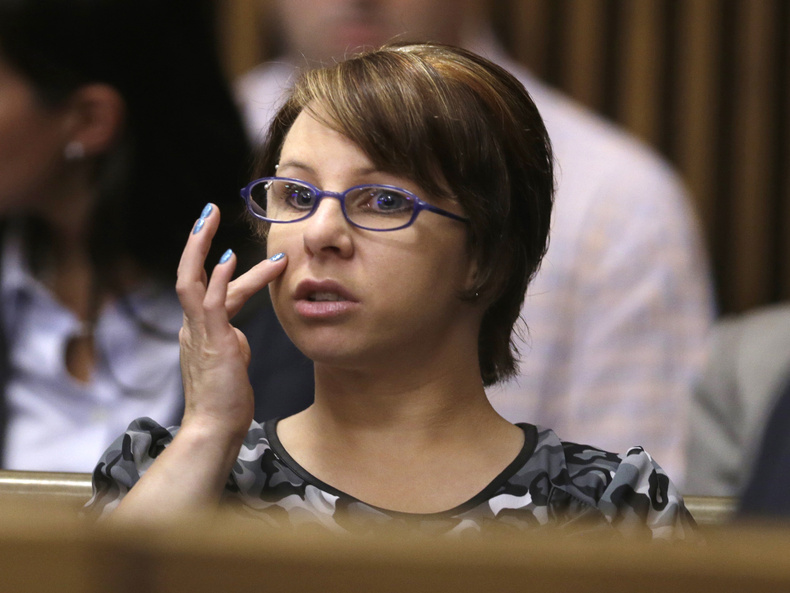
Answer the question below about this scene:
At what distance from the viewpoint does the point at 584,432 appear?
1483mm

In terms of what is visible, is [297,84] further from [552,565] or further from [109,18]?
[109,18]

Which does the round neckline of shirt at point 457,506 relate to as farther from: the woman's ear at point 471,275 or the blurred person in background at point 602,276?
the blurred person in background at point 602,276

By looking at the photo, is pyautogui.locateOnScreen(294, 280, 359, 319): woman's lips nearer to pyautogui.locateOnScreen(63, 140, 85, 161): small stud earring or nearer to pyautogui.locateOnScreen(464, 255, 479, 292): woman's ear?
pyautogui.locateOnScreen(464, 255, 479, 292): woman's ear

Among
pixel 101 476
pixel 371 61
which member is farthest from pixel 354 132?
pixel 101 476

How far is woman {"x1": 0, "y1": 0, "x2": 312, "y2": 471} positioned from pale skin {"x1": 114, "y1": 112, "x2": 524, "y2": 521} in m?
0.64

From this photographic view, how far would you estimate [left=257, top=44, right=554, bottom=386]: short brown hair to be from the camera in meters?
0.75

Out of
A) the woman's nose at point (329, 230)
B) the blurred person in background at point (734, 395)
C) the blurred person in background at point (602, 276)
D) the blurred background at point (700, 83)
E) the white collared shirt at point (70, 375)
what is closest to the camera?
the woman's nose at point (329, 230)

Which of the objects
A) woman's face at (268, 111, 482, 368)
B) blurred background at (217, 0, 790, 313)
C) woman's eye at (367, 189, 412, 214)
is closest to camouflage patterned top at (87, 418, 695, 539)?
woman's face at (268, 111, 482, 368)

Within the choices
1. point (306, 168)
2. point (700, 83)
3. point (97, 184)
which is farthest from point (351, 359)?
point (700, 83)

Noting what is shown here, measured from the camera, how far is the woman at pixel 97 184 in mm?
1440

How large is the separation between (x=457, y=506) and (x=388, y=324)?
0.46ft

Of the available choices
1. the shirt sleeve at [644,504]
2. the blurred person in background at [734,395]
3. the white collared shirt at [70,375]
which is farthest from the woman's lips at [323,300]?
the blurred person in background at [734,395]

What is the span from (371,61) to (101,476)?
1.20ft

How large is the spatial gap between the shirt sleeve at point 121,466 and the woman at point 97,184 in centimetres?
57
